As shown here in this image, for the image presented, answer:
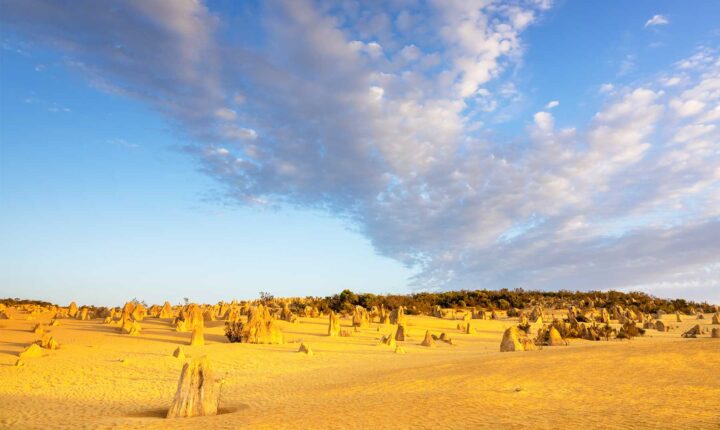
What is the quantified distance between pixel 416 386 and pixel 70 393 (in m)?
10.0

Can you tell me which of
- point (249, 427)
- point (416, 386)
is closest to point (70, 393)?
point (249, 427)

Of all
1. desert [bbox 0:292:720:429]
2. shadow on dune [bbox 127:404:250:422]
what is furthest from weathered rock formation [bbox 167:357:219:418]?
shadow on dune [bbox 127:404:250:422]

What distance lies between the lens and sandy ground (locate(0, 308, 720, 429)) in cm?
914

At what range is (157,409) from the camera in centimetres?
1246

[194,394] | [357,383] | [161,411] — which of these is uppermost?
[357,383]

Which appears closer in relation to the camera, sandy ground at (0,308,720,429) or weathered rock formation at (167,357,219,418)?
sandy ground at (0,308,720,429)

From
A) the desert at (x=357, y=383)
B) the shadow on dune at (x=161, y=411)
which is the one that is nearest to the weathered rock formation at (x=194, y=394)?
the desert at (x=357, y=383)

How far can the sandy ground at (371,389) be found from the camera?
9141mm

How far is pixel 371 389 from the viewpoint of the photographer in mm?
12719

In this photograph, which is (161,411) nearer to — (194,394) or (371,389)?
(194,394)

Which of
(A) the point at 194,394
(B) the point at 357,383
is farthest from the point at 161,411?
(B) the point at 357,383

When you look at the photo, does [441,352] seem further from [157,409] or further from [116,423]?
[116,423]

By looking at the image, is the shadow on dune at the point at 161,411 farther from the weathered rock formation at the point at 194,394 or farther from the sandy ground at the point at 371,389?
the weathered rock formation at the point at 194,394

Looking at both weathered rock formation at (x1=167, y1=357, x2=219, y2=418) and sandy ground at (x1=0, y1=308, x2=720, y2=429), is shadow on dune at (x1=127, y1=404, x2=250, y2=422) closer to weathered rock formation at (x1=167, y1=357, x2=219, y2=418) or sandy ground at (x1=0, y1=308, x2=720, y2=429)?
sandy ground at (x1=0, y1=308, x2=720, y2=429)
